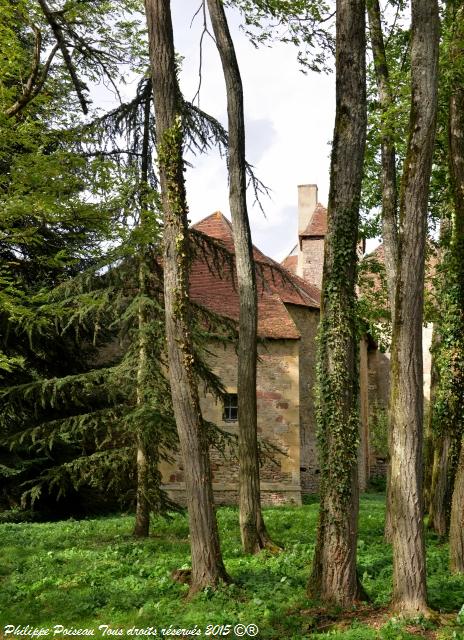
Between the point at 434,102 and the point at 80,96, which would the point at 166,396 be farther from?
the point at 434,102

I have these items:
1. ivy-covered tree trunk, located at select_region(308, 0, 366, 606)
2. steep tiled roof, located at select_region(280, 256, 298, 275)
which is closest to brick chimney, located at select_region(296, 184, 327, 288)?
steep tiled roof, located at select_region(280, 256, 298, 275)

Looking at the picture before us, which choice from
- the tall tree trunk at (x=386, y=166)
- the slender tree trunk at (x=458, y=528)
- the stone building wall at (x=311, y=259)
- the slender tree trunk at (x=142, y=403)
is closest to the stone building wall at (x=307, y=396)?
the stone building wall at (x=311, y=259)

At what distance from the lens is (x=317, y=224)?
98.3 feet

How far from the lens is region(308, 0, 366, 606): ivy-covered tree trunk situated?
25.7 ft

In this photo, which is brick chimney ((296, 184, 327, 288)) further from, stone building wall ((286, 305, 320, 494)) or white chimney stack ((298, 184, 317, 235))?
stone building wall ((286, 305, 320, 494))

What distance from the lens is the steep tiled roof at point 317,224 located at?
29.5m

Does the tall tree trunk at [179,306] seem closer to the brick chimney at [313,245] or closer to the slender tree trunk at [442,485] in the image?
the slender tree trunk at [442,485]

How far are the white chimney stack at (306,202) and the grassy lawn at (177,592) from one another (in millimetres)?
20382

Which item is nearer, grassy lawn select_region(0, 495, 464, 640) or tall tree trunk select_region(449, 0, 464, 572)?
grassy lawn select_region(0, 495, 464, 640)

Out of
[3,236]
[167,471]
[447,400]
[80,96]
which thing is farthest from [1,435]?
[447,400]

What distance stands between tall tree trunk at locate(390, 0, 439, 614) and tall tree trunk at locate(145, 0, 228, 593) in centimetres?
220

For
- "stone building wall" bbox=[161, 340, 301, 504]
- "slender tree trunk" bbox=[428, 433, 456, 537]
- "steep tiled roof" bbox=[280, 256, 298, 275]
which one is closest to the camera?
"slender tree trunk" bbox=[428, 433, 456, 537]

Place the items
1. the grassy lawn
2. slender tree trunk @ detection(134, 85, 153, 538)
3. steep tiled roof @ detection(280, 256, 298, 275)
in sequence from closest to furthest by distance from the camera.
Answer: the grassy lawn, slender tree trunk @ detection(134, 85, 153, 538), steep tiled roof @ detection(280, 256, 298, 275)

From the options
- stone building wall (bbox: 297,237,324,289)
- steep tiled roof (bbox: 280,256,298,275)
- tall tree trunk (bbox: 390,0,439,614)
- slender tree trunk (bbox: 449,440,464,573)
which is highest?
steep tiled roof (bbox: 280,256,298,275)
